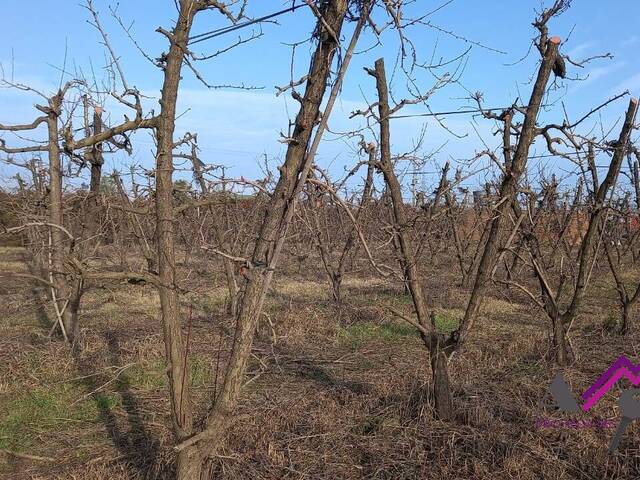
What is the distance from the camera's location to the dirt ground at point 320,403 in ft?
10.0

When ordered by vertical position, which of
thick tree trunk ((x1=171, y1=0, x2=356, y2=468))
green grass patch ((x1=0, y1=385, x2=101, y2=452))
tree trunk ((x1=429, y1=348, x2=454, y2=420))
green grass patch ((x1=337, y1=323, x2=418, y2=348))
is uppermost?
thick tree trunk ((x1=171, y1=0, x2=356, y2=468))

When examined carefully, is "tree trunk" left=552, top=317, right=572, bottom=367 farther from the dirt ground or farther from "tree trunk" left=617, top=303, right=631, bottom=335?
"tree trunk" left=617, top=303, right=631, bottom=335

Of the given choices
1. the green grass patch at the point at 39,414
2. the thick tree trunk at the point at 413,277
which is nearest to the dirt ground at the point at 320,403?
the green grass patch at the point at 39,414

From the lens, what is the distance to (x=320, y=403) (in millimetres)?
4016

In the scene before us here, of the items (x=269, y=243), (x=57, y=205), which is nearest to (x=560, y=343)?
(x=269, y=243)

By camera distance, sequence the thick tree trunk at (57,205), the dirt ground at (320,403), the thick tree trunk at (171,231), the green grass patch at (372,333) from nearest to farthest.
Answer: the thick tree trunk at (171,231) < the dirt ground at (320,403) < the thick tree trunk at (57,205) < the green grass patch at (372,333)

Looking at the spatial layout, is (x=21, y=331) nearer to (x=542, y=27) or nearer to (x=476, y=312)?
(x=476, y=312)

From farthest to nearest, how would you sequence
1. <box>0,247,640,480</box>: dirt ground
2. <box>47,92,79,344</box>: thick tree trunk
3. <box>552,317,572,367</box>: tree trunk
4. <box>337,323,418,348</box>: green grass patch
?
<box>337,323,418,348</box>: green grass patch → <box>47,92,79,344</box>: thick tree trunk → <box>552,317,572,367</box>: tree trunk → <box>0,247,640,480</box>: dirt ground

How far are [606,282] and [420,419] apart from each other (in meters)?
8.36

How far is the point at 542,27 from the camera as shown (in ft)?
13.5

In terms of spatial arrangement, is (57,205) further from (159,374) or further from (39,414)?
(39,414)

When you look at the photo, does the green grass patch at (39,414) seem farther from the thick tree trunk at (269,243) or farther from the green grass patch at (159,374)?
the thick tree trunk at (269,243)

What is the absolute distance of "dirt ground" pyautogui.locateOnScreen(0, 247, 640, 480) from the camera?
3.06 m

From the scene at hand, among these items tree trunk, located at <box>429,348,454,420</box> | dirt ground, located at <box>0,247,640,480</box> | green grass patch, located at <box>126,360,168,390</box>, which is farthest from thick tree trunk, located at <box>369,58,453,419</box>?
green grass patch, located at <box>126,360,168,390</box>
